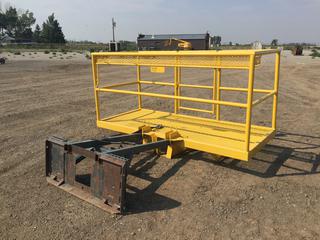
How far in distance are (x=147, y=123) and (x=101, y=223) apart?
2.59 meters

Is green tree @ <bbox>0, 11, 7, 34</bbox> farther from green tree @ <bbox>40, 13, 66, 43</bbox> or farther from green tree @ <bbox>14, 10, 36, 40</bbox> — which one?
green tree @ <bbox>40, 13, 66, 43</bbox>

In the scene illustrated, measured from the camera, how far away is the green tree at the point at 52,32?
255ft

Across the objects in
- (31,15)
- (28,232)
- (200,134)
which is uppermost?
(31,15)

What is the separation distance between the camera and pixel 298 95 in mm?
10086

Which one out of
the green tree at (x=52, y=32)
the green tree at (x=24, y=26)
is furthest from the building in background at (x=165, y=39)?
the green tree at (x=24, y=26)

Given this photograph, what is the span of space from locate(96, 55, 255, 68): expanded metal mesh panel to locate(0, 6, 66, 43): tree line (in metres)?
79.1

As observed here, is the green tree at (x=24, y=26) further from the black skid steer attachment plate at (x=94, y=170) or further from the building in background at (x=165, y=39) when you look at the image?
the black skid steer attachment plate at (x=94, y=170)

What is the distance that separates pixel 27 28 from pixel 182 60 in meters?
96.3

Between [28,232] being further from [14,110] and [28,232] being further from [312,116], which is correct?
[312,116]

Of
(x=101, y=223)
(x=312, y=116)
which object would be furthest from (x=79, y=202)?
(x=312, y=116)

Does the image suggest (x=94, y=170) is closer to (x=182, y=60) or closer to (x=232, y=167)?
(x=232, y=167)

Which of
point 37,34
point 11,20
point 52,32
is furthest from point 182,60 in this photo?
point 11,20

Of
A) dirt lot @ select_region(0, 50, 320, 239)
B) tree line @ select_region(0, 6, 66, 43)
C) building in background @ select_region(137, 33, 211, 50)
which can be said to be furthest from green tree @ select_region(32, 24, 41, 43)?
dirt lot @ select_region(0, 50, 320, 239)

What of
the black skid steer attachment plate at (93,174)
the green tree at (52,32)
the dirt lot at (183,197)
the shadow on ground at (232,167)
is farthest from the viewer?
the green tree at (52,32)
